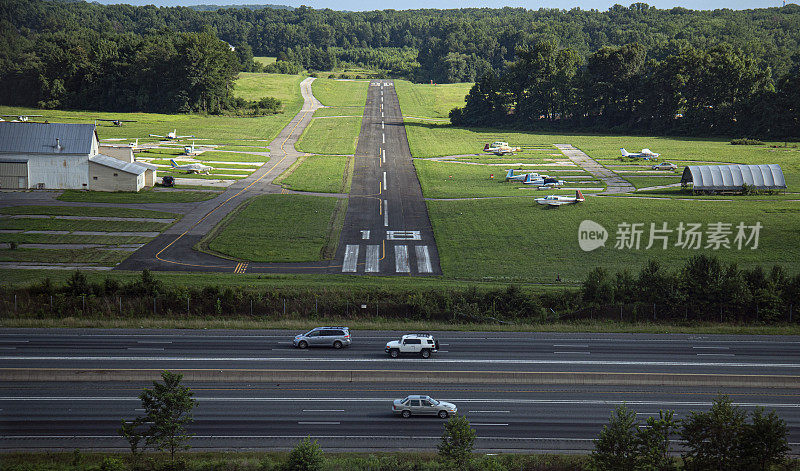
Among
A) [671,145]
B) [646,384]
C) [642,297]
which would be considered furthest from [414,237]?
[671,145]

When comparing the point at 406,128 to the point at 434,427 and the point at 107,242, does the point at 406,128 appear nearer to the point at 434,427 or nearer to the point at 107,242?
the point at 107,242

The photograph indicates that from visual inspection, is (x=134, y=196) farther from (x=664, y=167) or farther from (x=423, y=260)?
(x=664, y=167)

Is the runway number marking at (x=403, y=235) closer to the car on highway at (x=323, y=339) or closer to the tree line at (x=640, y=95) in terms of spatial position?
the car on highway at (x=323, y=339)

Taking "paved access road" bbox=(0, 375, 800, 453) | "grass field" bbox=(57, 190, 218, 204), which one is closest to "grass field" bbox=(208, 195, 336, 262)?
"grass field" bbox=(57, 190, 218, 204)

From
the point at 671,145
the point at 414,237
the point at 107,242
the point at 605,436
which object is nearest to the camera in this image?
the point at 605,436

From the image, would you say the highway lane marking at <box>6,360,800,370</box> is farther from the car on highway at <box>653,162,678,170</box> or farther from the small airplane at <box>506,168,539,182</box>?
the car on highway at <box>653,162,678,170</box>

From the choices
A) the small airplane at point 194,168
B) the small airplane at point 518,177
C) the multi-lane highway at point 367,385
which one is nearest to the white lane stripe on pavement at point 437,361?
the multi-lane highway at point 367,385
